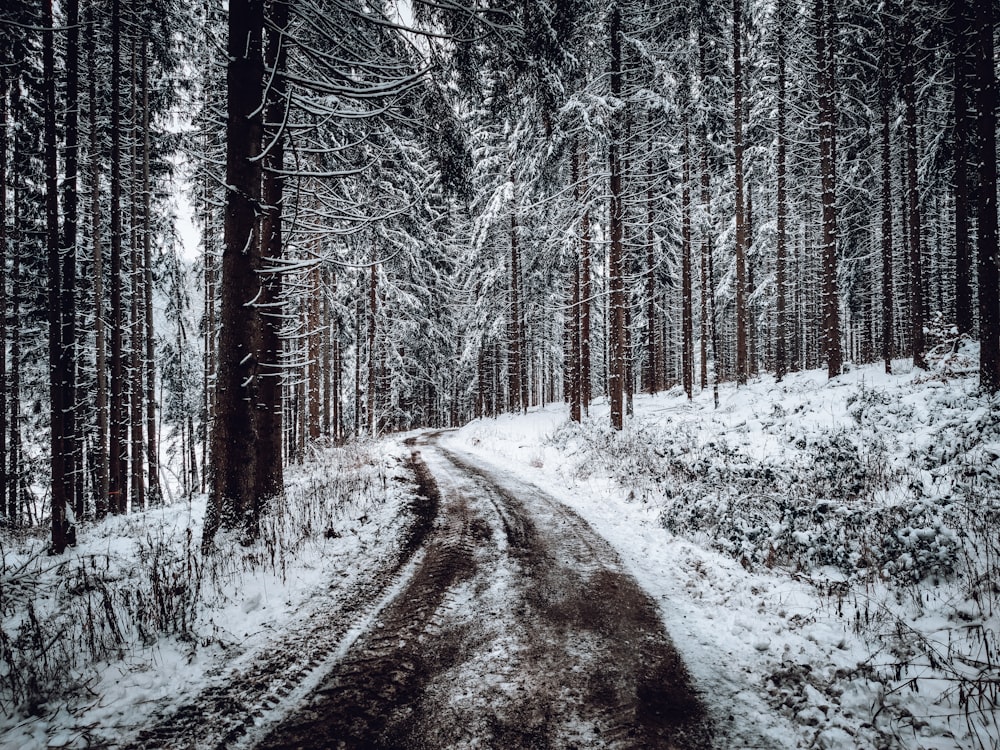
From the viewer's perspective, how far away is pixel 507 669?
3.34 m

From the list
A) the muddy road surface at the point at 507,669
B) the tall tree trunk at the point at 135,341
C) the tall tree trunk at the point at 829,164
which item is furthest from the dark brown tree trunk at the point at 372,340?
the tall tree trunk at the point at 829,164

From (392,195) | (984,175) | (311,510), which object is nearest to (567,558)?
(311,510)

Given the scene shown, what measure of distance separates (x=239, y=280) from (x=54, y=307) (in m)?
4.27

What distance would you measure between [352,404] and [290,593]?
3197 cm

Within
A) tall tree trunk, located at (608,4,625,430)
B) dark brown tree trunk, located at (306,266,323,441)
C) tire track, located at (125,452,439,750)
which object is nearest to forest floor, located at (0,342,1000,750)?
tire track, located at (125,452,439,750)

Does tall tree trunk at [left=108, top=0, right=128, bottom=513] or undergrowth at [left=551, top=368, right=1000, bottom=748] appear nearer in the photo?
undergrowth at [left=551, top=368, right=1000, bottom=748]

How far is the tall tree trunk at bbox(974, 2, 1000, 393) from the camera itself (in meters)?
9.27

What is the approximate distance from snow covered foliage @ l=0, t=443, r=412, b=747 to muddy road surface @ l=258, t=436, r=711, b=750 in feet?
3.49

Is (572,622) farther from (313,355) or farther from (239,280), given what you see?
(313,355)

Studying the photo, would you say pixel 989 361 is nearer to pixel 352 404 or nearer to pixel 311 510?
pixel 311 510

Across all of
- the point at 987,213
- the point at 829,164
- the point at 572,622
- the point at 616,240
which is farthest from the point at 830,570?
the point at 829,164

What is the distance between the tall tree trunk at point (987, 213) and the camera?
9.27 meters

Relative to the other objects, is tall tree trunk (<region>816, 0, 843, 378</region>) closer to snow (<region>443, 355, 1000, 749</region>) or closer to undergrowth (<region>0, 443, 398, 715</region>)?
snow (<region>443, 355, 1000, 749</region>)

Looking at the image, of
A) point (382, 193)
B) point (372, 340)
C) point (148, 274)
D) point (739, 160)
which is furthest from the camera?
point (372, 340)
